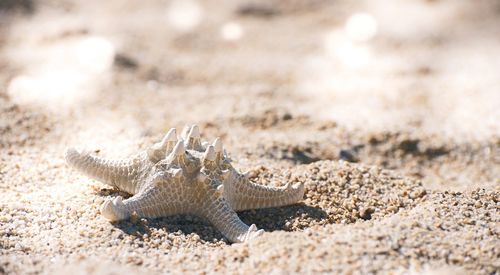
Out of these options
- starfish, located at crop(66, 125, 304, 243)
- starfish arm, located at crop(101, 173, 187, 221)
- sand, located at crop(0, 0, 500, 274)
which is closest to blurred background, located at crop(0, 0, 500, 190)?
sand, located at crop(0, 0, 500, 274)

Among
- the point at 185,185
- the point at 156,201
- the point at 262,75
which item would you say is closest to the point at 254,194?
the point at 185,185

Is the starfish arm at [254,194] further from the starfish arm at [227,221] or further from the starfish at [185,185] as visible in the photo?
the starfish arm at [227,221]

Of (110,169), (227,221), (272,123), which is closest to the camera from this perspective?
(227,221)

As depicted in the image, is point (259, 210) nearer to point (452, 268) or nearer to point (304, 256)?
point (304, 256)

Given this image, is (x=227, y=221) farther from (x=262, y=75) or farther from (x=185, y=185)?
(x=262, y=75)

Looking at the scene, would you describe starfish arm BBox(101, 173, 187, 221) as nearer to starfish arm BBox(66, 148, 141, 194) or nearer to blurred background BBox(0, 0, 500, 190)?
starfish arm BBox(66, 148, 141, 194)

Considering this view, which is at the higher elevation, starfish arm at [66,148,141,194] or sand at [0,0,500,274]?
starfish arm at [66,148,141,194]
